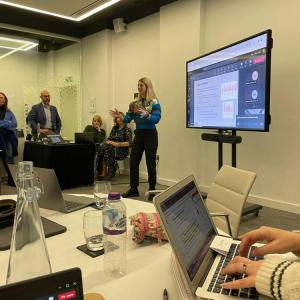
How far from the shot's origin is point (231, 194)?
74.6 inches

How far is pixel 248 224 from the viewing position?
3.30m

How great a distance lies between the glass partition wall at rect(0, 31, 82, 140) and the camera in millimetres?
6102

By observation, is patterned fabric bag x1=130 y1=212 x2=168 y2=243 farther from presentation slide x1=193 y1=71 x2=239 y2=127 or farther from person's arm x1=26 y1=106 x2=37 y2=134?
person's arm x1=26 y1=106 x2=37 y2=134

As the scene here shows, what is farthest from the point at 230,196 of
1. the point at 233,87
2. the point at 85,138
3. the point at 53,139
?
the point at 53,139

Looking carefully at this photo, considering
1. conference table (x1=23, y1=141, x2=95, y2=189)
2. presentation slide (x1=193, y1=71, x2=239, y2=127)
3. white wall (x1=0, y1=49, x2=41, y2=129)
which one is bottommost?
conference table (x1=23, y1=141, x2=95, y2=189)

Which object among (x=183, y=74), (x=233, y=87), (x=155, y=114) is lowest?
(x=155, y=114)

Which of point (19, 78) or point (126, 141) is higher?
point (19, 78)

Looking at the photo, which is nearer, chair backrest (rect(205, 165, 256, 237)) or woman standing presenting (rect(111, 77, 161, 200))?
chair backrest (rect(205, 165, 256, 237))

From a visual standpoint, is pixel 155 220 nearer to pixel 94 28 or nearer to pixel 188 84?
pixel 188 84

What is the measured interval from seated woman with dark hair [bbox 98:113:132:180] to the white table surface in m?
4.29

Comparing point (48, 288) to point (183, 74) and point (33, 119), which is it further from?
point (33, 119)

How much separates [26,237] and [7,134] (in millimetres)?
4952

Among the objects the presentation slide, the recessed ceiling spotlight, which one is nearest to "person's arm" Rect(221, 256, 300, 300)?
the presentation slide

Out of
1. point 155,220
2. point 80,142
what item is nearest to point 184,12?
point 80,142
